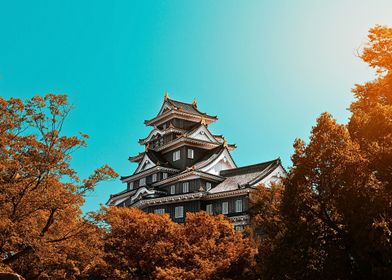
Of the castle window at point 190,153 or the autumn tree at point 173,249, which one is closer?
the autumn tree at point 173,249

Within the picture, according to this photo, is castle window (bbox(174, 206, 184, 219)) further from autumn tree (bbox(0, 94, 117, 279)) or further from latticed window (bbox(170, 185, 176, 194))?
autumn tree (bbox(0, 94, 117, 279))

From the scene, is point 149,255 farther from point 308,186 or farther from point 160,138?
point 160,138

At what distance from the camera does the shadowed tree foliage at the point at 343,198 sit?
1338cm

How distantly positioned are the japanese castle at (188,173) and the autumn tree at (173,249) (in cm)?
1295

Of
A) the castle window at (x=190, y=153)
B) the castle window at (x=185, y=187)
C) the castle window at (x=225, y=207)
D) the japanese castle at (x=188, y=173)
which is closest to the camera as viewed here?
the castle window at (x=225, y=207)

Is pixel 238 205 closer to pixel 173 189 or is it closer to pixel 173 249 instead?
pixel 173 189

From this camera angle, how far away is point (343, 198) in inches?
563

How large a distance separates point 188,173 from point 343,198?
2859cm

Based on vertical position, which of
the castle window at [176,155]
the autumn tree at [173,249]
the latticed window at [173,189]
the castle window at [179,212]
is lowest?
the autumn tree at [173,249]

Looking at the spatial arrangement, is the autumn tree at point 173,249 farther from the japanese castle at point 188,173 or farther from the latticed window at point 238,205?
the japanese castle at point 188,173

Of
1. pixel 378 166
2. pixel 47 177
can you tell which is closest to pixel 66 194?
pixel 47 177

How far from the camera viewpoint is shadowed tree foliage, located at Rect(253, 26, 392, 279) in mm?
13375

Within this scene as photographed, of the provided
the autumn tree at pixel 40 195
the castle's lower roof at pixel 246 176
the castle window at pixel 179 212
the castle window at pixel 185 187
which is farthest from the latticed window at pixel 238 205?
the autumn tree at pixel 40 195

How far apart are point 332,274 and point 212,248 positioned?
34.1 feet
